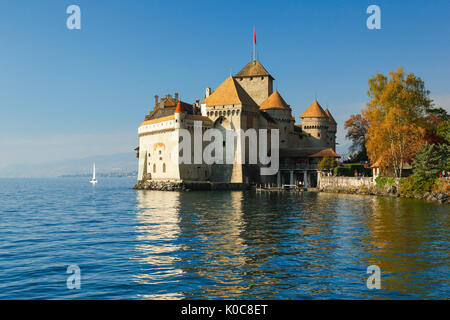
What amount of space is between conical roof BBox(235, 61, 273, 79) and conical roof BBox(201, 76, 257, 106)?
1185 centimetres

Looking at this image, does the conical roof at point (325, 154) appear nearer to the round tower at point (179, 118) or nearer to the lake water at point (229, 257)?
the round tower at point (179, 118)

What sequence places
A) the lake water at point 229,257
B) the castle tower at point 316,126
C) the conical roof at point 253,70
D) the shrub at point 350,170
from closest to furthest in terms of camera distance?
the lake water at point 229,257, the shrub at point 350,170, the castle tower at point 316,126, the conical roof at point 253,70

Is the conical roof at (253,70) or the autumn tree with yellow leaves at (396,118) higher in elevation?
the conical roof at (253,70)

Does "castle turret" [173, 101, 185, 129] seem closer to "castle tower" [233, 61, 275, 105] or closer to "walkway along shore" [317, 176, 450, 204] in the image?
"castle tower" [233, 61, 275, 105]

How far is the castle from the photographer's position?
64.8 m

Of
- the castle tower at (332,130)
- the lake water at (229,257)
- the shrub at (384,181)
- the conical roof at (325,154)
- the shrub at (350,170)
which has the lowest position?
the lake water at (229,257)

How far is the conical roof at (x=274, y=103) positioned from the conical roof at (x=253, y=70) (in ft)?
20.9

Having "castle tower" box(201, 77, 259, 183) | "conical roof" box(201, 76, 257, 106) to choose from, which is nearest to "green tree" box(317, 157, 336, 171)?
"castle tower" box(201, 77, 259, 183)

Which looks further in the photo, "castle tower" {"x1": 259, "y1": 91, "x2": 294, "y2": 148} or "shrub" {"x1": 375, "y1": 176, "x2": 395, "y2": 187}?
"castle tower" {"x1": 259, "y1": 91, "x2": 294, "y2": 148}

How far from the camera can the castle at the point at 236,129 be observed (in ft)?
213

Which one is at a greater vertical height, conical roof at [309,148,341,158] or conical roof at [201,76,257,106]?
conical roof at [201,76,257,106]

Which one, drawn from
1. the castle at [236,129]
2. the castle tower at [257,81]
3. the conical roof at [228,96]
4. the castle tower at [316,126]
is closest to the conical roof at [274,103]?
the castle at [236,129]
